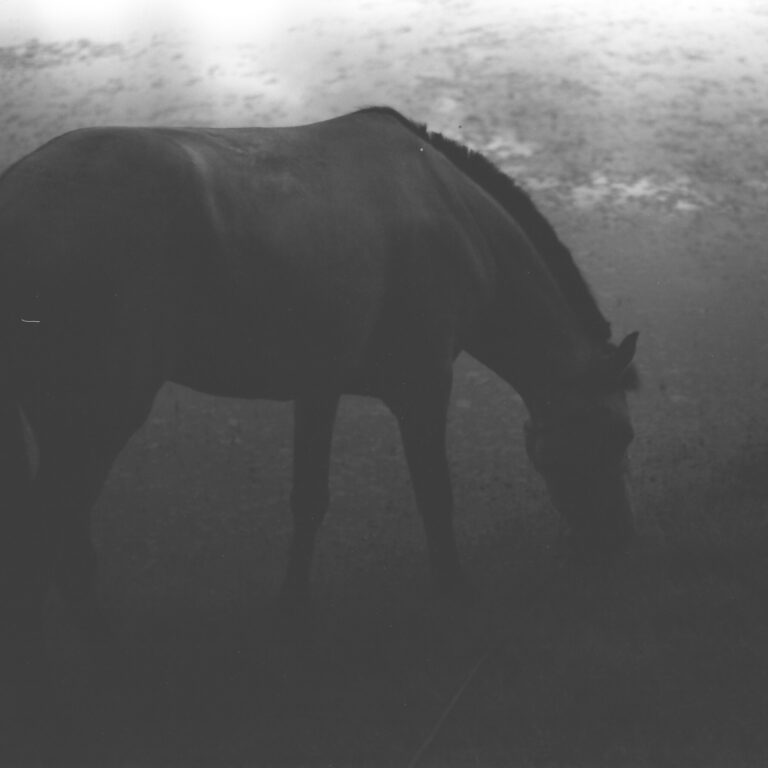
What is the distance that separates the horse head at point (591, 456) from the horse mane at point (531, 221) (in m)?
0.19

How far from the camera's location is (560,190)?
9.06 metres

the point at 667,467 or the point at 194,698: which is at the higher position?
the point at 194,698

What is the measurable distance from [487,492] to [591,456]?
1.16 metres

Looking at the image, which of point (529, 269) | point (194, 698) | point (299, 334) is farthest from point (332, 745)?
point (529, 269)

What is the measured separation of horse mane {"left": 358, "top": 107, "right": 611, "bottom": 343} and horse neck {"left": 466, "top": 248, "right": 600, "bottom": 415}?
0.14 feet

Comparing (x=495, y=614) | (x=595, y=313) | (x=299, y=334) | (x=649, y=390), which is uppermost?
(x=299, y=334)

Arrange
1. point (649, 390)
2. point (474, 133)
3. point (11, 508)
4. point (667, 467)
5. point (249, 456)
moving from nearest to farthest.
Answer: point (11, 508)
point (667, 467)
point (249, 456)
point (649, 390)
point (474, 133)

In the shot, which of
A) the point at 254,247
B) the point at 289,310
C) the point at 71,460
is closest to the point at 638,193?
the point at 289,310

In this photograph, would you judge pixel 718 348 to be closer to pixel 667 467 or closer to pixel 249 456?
pixel 667 467

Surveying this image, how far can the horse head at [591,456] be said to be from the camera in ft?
15.3

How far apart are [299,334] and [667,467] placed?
2.81 metres

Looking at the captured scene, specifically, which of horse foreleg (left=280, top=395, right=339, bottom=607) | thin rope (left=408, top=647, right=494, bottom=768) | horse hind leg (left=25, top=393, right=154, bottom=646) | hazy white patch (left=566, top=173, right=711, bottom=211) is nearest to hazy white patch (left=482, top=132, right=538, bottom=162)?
hazy white patch (left=566, top=173, right=711, bottom=211)

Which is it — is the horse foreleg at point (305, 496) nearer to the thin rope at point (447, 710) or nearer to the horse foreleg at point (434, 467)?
the horse foreleg at point (434, 467)

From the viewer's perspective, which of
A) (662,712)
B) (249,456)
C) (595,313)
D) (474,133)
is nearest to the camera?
(662,712)
